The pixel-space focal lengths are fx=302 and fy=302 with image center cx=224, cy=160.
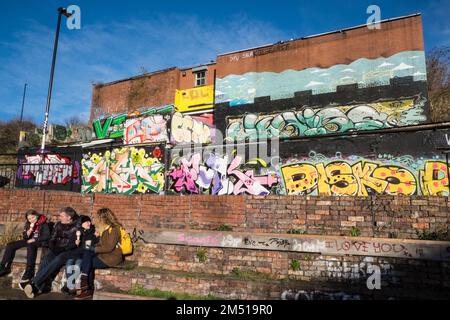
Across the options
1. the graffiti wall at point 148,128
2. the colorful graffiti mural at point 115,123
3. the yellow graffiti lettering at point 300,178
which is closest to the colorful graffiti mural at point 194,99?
the colorful graffiti mural at point 115,123

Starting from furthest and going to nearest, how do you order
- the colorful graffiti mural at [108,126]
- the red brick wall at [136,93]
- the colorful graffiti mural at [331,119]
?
the colorful graffiti mural at [108,126], the red brick wall at [136,93], the colorful graffiti mural at [331,119]

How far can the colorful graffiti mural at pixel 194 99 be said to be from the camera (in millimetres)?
21688

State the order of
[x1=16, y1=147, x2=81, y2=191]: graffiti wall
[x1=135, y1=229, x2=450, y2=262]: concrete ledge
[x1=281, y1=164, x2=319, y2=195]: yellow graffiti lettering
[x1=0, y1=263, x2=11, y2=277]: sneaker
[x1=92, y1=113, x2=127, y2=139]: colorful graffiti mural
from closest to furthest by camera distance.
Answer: [x1=135, y1=229, x2=450, y2=262]: concrete ledge < [x1=0, y1=263, x2=11, y2=277]: sneaker < [x1=281, y1=164, x2=319, y2=195]: yellow graffiti lettering < [x1=16, y1=147, x2=81, y2=191]: graffiti wall < [x1=92, y1=113, x2=127, y2=139]: colorful graffiti mural

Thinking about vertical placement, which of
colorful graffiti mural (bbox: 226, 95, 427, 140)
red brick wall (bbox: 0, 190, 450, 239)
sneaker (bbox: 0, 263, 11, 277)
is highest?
colorful graffiti mural (bbox: 226, 95, 427, 140)

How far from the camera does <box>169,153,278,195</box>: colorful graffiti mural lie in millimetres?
8859

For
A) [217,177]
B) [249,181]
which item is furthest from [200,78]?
[249,181]

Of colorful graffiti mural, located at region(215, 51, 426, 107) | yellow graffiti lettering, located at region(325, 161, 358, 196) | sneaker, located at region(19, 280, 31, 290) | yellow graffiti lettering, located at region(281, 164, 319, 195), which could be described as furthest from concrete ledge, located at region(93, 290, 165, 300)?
colorful graffiti mural, located at region(215, 51, 426, 107)

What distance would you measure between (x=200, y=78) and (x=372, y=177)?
16975 millimetres

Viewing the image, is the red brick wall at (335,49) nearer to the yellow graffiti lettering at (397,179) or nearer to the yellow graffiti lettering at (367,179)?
the yellow graffiti lettering at (397,179)

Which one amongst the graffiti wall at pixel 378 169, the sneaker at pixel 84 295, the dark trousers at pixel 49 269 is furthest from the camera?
the graffiti wall at pixel 378 169

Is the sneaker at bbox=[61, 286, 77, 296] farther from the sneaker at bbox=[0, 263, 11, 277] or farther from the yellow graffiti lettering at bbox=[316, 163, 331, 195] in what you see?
the yellow graffiti lettering at bbox=[316, 163, 331, 195]

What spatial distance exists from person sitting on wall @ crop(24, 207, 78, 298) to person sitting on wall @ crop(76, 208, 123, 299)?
61 centimetres

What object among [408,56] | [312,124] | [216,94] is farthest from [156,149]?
[408,56]
